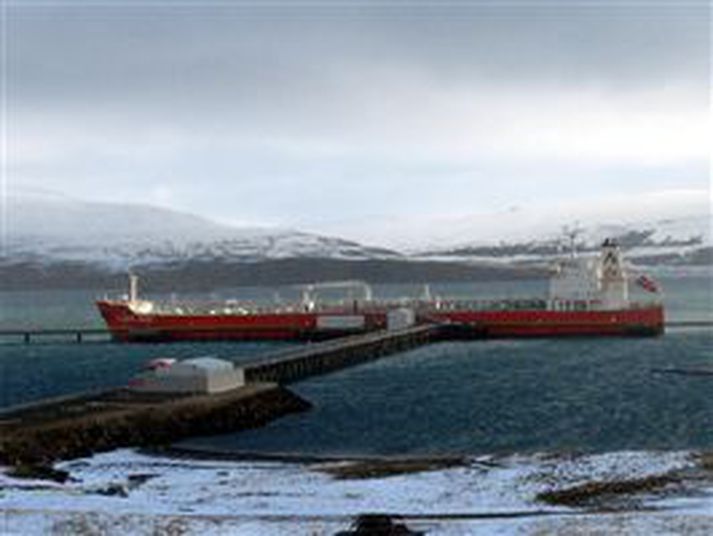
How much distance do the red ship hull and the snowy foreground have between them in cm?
7397

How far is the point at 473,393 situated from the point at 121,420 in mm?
26053

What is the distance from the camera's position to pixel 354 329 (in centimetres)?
11650

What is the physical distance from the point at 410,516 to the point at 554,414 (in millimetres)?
29109

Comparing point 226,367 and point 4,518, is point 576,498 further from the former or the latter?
point 226,367

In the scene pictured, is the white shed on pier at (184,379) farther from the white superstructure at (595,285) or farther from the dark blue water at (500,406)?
the white superstructure at (595,285)

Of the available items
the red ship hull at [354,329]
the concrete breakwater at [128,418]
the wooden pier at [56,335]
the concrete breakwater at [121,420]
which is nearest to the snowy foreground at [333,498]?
the concrete breakwater at [121,420]

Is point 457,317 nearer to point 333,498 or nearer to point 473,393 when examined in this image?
point 473,393

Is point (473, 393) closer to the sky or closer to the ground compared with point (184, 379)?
closer to the ground

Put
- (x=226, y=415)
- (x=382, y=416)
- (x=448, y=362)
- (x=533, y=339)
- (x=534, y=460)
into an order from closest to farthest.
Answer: (x=534, y=460), (x=226, y=415), (x=382, y=416), (x=448, y=362), (x=533, y=339)

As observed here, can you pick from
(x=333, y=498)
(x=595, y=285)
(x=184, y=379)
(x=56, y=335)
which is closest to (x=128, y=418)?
(x=184, y=379)

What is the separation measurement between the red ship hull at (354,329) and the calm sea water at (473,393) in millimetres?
3761

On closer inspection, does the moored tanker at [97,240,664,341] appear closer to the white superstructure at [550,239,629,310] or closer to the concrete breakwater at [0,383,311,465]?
the white superstructure at [550,239,629,310]

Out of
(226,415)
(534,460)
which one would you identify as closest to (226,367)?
(226,415)

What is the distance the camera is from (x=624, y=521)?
28859 mm
